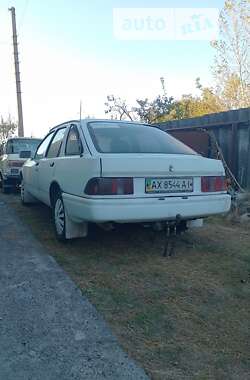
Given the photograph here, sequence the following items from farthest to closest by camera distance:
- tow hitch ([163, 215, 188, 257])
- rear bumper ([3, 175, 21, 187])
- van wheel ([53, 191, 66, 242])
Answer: rear bumper ([3, 175, 21, 187]), van wheel ([53, 191, 66, 242]), tow hitch ([163, 215, 188, 257])

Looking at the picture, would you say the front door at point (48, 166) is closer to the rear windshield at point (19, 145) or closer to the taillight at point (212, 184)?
the taillight at point (212, 184)

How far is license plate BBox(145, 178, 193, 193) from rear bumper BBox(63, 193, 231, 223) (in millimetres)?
91

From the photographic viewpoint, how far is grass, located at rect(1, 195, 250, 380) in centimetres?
232

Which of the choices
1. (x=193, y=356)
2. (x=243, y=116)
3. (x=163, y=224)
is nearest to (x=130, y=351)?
(x=193, y=356)

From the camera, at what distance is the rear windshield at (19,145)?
1039cm

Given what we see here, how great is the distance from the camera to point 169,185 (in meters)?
3.92

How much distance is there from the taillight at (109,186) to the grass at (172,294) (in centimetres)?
81

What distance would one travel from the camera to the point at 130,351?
2.37 m

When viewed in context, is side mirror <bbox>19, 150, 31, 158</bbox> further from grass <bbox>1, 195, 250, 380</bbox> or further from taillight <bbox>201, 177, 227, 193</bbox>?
taillight <bbox>201, 177, 227, 193</bbox>

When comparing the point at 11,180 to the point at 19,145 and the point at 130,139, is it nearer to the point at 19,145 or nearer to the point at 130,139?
the point at 19,145

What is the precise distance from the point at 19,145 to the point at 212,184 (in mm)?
7616

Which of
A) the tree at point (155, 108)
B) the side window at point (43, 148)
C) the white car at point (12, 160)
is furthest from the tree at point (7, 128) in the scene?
the side window at point (43, 148)

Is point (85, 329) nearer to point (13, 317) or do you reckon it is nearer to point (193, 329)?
point (13, 317)

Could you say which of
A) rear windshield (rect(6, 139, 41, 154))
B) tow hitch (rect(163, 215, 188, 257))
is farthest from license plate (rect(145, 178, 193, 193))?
rear windshield (rect(6, 139, 41, 154))
